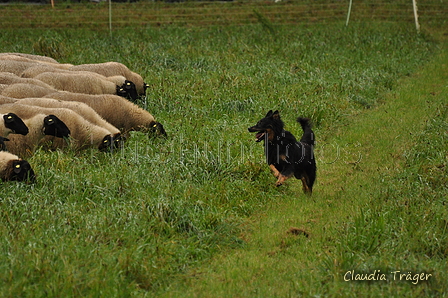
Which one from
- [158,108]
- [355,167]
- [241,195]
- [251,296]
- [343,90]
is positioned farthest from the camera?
[343,90]

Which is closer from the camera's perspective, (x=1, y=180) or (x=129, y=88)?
(x=1, y=180)

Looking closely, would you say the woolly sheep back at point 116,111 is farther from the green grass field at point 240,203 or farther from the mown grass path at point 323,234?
the mown grass path at point 323,234

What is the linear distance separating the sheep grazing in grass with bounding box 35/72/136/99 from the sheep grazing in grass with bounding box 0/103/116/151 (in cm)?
214

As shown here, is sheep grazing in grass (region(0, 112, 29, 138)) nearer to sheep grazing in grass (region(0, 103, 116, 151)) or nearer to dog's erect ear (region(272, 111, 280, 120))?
sheep grazing in grass (region(0, 103, 116, 151))

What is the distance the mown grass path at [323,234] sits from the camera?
560 centimetres

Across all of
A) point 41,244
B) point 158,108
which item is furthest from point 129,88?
point 41,244

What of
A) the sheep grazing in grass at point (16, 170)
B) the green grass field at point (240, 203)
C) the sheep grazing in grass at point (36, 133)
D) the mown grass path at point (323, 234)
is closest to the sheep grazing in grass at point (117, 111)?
the green grass field at point (240, 203)

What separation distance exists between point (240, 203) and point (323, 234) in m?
1.37

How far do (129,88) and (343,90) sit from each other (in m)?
4.76

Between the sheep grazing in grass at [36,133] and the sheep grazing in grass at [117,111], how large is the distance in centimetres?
136

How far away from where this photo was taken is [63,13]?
24969mm

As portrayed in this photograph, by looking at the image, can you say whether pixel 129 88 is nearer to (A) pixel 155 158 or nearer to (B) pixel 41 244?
(A) pixel 155 158

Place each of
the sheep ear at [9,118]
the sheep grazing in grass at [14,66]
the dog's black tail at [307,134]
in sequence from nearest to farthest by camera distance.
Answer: the dog's black tail at [307,134] < the sheep ear at [9,118] < the sheep grazing in grass at [14,66]

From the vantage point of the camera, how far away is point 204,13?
25375mm
